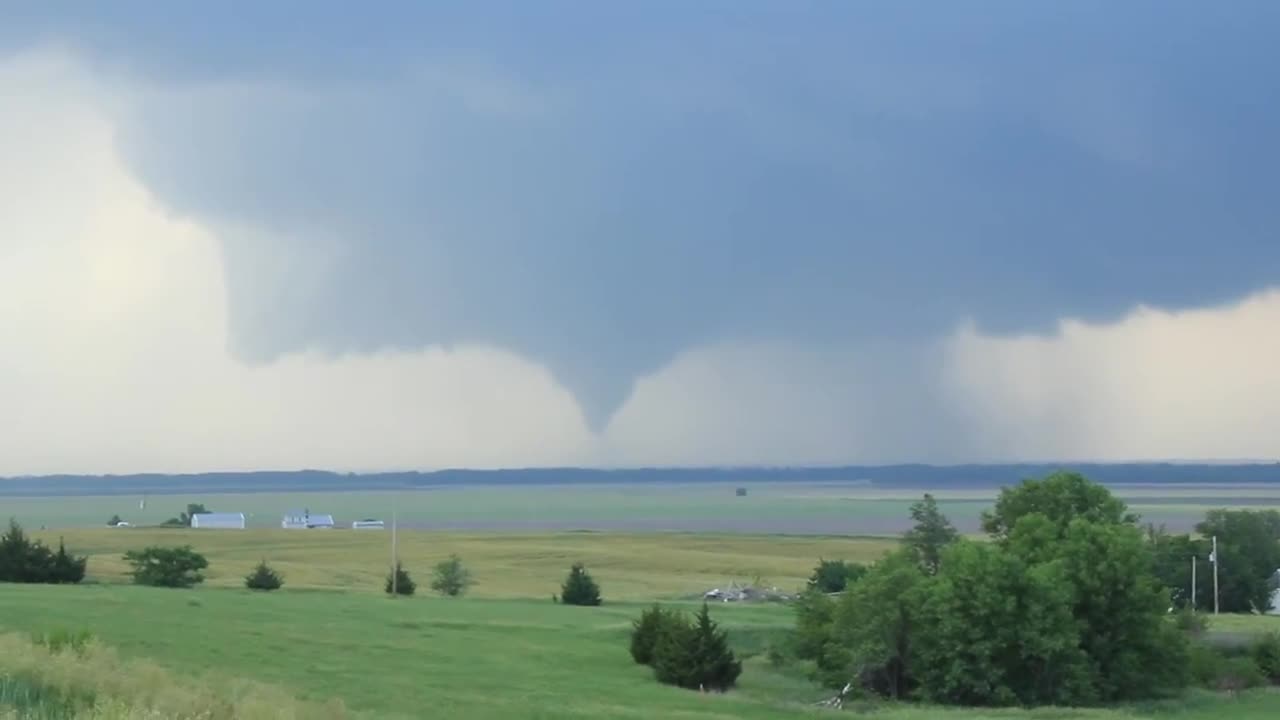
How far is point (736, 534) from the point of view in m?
166

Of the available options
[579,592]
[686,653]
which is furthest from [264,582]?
[686,653]

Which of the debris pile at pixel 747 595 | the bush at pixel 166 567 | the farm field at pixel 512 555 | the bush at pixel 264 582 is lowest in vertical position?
the farm field at pixel 512 555

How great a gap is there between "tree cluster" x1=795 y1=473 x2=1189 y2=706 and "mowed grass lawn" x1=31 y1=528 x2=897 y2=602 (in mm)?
27514

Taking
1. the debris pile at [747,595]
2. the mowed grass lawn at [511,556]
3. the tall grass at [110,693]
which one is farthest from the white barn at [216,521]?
the tall grass at [110,693]

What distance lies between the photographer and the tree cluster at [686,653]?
42.1 metres

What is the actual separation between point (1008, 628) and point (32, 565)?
35.3 m

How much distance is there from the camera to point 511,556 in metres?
128

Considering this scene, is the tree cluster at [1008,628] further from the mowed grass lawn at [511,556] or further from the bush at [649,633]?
the mowed grass lawn at [511,556]

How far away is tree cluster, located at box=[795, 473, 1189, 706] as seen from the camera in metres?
47.2

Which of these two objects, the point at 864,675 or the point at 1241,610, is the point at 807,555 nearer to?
the point at 1241,610

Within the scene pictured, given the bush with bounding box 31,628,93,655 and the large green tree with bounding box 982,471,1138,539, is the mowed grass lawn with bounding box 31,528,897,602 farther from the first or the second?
the bush with bounding box 31,628,93,655

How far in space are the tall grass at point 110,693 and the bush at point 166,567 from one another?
3697cm

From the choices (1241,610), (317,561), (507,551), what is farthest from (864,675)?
(507,551)

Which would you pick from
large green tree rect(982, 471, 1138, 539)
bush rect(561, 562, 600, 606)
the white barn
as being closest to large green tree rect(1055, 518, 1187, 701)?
large green tree rect(982, 471, 1138, 539)
